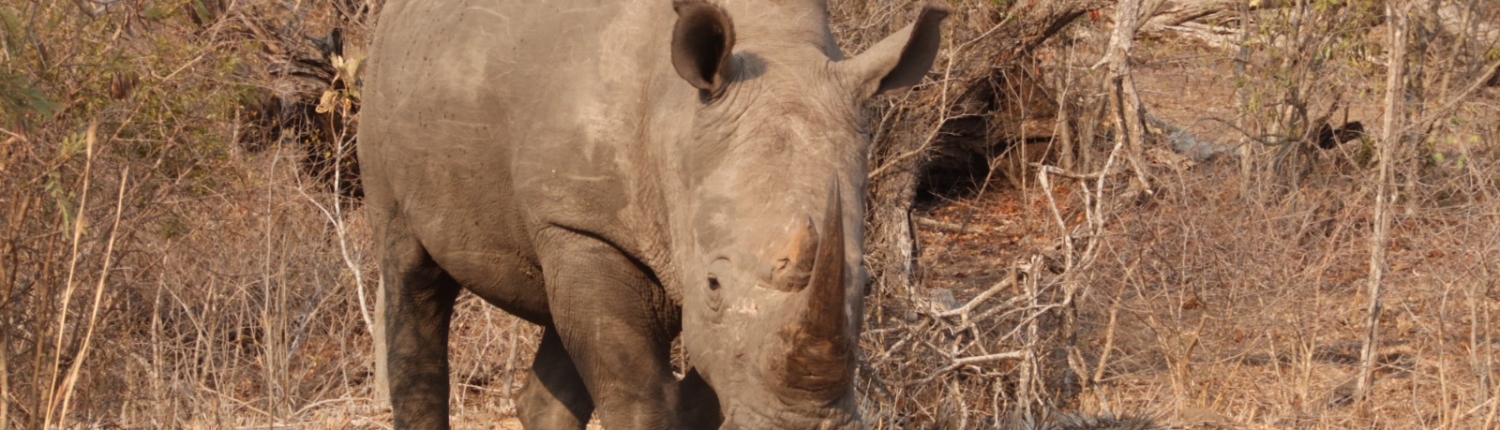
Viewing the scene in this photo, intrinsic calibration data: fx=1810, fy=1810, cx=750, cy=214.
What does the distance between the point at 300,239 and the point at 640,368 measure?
4.11 metres

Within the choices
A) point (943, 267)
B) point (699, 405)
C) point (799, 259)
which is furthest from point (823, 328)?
point (943, 267)

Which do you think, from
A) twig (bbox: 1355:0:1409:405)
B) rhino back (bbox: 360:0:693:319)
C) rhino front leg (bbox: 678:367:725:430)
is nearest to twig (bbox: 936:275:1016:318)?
twig (bbox: 1355:0:1409:405)

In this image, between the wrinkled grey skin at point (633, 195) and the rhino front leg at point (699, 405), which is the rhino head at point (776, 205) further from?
the rhino front leg at point (699, 405)

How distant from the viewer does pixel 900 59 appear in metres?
4.72

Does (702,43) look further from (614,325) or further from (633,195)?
(614,325)

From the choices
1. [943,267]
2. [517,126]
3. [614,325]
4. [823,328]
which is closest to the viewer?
[823,328]

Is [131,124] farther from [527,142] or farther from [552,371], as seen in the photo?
[527,142]

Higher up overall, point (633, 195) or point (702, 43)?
point (702, 43)

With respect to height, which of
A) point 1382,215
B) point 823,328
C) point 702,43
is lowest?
point 1382,215

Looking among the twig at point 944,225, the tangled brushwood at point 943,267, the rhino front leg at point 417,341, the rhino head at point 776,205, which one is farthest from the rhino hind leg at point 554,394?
the twig at point 944,225

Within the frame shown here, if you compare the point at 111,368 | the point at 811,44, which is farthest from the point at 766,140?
the point at 111,368

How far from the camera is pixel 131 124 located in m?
6.70

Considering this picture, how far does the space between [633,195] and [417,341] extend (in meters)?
1.91

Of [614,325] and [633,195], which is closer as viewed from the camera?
[633,195]
